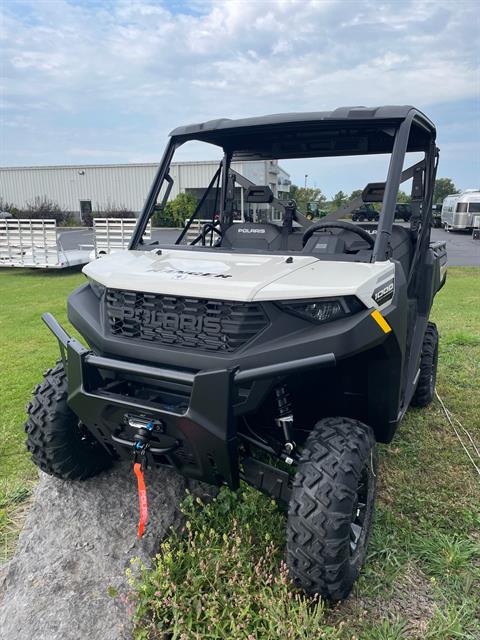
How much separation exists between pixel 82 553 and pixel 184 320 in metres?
1.26

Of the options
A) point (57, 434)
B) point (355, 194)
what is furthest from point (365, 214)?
point (57, 434)

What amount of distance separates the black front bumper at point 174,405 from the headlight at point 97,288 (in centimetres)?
28

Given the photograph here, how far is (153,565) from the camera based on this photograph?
8.34 ft

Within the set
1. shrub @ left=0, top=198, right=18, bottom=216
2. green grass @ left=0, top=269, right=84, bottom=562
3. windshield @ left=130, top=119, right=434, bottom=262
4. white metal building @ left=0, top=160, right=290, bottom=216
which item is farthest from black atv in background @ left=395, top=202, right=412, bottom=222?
white metal building @ left=0, top=160, right=290, bottom=216

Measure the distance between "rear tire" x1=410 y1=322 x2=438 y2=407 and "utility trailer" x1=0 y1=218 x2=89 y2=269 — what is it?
10.8 meters

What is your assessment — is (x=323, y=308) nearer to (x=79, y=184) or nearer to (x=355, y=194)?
(x=355, y=194)

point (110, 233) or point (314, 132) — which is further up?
point (314, 132)

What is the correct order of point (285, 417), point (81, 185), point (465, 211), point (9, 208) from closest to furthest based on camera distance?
point (285, 417)
point (465, 211)
point (9, 208)
point (81, 185)

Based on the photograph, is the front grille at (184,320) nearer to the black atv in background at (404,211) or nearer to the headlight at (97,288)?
the headlight at (97,288)

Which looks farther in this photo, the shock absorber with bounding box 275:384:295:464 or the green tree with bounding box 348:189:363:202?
the green tree with bounding box 348:189:363:202

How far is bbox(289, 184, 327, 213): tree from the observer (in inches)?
159

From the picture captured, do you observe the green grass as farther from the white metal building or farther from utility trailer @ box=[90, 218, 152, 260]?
the white metal building

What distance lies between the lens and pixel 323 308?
89.1 inches

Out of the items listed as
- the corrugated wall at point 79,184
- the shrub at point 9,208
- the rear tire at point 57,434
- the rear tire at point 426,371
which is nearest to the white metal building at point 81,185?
the corrugated wall at point 79,184
